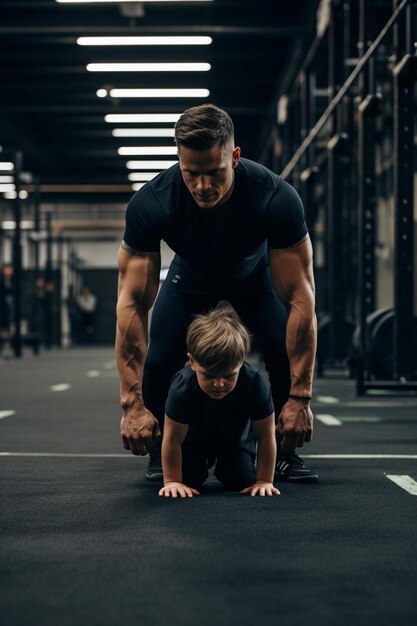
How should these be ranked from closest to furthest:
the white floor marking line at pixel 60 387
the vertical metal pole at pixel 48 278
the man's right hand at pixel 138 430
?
the man's right hand at pixel 138 430
the white floor marking line at pixel 60 387
the vertical metal pole at pixel 48 278

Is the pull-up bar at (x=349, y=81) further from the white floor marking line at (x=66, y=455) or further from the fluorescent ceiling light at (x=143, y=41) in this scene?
the white floor marking line at (x=66, y=455)

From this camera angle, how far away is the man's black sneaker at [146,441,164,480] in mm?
3186

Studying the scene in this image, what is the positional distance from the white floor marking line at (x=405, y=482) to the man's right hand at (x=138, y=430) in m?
0.81

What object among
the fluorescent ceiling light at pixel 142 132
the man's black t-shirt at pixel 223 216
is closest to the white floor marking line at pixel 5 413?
the man's black t-shirt at pixel 223 216

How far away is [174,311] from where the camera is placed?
310 cm

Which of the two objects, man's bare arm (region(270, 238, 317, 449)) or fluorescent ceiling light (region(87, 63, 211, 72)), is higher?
fluorescent ceiling light (region(87, 63, 211, 72))

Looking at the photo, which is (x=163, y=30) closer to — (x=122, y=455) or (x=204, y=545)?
(x=122, y=455)

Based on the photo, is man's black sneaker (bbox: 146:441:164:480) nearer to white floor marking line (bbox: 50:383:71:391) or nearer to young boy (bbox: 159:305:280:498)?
young boy (bbox: 159:305:280:498)

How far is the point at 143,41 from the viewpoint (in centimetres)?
1085

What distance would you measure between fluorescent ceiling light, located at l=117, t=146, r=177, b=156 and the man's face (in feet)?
48.1

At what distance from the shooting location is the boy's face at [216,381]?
264 cm

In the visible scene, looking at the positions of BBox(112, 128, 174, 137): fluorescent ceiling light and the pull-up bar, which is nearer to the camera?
the pull-up bar

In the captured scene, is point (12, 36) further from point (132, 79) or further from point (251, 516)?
point (251, 516)

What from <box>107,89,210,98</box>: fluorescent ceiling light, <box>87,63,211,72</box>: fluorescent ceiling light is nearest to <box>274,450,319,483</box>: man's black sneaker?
<box>87,63,211,72</box>: fluorescent ceiling light
